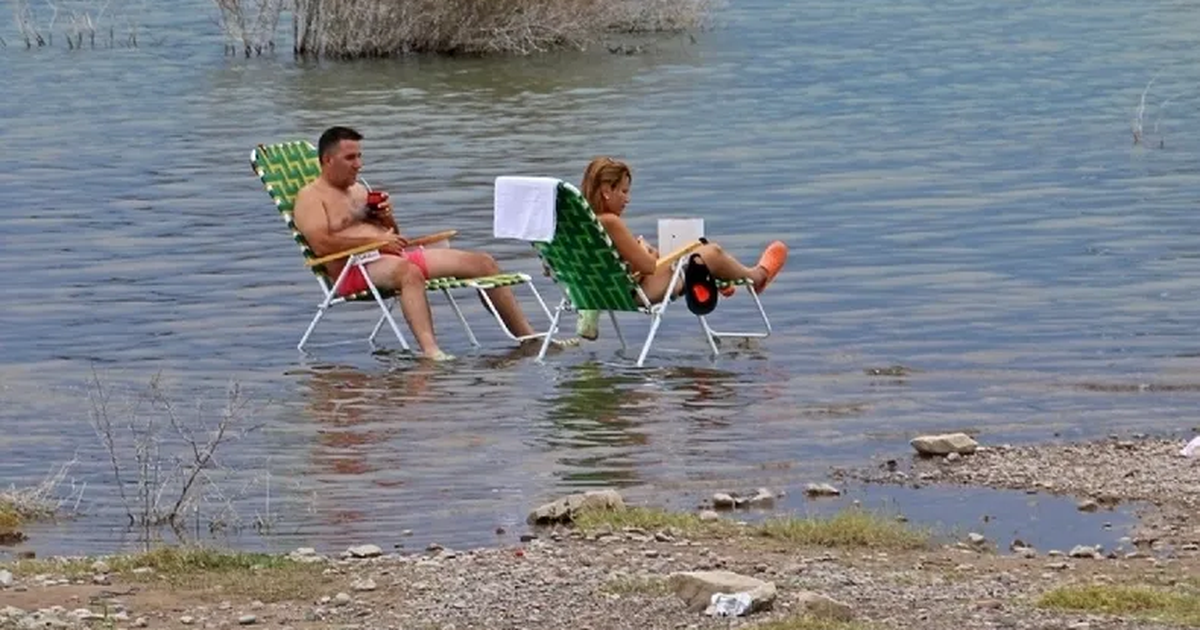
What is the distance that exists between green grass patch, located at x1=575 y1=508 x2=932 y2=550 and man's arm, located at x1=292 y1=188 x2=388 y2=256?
4693 mm

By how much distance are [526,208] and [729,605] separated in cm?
542

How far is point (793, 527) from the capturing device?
8.20m

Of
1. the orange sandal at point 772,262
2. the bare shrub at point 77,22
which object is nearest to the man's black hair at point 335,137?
the orange sandal at point 772,262

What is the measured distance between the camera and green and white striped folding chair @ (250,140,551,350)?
12930 millimetres

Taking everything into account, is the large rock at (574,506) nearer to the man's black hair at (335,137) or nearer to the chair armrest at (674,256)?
the chair armrest at (674,256)

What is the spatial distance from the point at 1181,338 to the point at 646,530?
5.37m

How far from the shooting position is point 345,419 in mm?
11195

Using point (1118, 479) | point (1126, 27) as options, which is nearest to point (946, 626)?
point (1118, 479)

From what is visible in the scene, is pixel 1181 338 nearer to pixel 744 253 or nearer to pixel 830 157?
pixel 744 253

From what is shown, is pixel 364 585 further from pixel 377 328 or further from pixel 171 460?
pixel 377 328

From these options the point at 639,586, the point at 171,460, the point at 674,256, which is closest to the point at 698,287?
the point at 674,256

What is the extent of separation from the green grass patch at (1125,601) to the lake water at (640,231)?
2.43 meters

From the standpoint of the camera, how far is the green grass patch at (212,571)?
24.4 feet

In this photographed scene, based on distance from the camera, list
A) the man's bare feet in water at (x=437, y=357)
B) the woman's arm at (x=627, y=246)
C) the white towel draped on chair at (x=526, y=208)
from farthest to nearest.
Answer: the man's bare feet in water at (x=437, y=357)
the woman's arm at (x=627, y=246)
the white towel draped on chair at (x=526, y=208)
